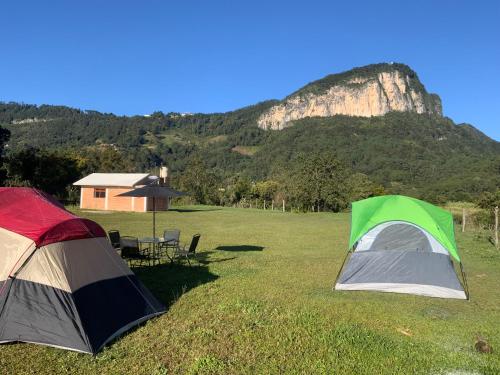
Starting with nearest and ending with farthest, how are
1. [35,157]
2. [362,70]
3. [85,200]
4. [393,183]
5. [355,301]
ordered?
[355,301], [85,200], [35,157], [393,183], [362,70]

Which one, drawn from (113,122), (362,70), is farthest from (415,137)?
(113,122)

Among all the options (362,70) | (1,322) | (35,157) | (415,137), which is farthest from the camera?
(362,70)

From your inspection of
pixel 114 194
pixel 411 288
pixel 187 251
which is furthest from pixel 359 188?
pixel 411 288

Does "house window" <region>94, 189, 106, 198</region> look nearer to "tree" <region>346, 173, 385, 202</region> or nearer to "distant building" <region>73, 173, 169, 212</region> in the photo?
"distant building" <region>73, 173, 169, 212</region>

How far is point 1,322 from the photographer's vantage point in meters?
5.04

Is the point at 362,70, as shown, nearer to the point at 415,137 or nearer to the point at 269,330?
the point at 415,137

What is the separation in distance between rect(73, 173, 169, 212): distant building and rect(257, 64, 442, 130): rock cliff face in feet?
349

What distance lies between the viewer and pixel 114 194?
125ft

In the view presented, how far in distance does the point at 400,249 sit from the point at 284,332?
411 centimetres

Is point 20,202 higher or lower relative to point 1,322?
higher

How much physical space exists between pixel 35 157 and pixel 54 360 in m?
42.2

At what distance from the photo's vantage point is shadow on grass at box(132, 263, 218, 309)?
7539mm

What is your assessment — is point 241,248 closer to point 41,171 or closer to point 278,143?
point 41,171

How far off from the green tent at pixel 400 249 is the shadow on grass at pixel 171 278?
9.34 feet
